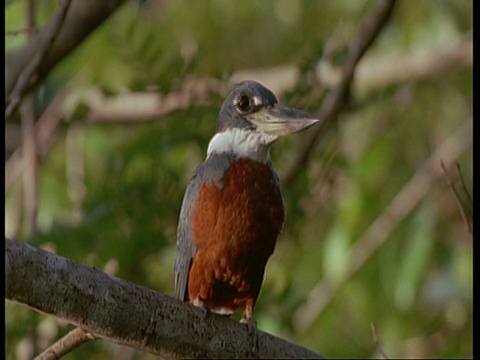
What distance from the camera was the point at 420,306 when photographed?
7012 mm

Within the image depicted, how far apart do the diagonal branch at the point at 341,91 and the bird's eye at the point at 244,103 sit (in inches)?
58.7

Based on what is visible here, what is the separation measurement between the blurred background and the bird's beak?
50.0 inches

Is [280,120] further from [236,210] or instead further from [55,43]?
[55,43]

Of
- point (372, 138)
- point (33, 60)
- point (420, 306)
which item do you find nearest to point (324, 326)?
point (420, 306)

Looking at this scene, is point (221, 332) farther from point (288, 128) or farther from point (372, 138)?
point (372, 138)

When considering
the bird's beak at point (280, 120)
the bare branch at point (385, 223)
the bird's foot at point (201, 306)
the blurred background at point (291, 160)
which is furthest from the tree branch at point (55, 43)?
the bare branch at point (385, 223)

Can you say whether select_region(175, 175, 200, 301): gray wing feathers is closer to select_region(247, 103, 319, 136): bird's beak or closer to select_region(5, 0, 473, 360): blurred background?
select_region(247, 103, 319, 136): bird's beak

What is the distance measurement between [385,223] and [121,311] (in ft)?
10.7

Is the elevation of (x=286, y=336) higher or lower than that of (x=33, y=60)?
lower

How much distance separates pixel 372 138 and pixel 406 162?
1.27 feet

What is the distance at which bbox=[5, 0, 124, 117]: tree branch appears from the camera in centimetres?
469

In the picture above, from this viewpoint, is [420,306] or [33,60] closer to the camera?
[33,60]

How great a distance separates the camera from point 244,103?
13.8 ft

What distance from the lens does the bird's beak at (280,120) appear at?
3.96 meters
